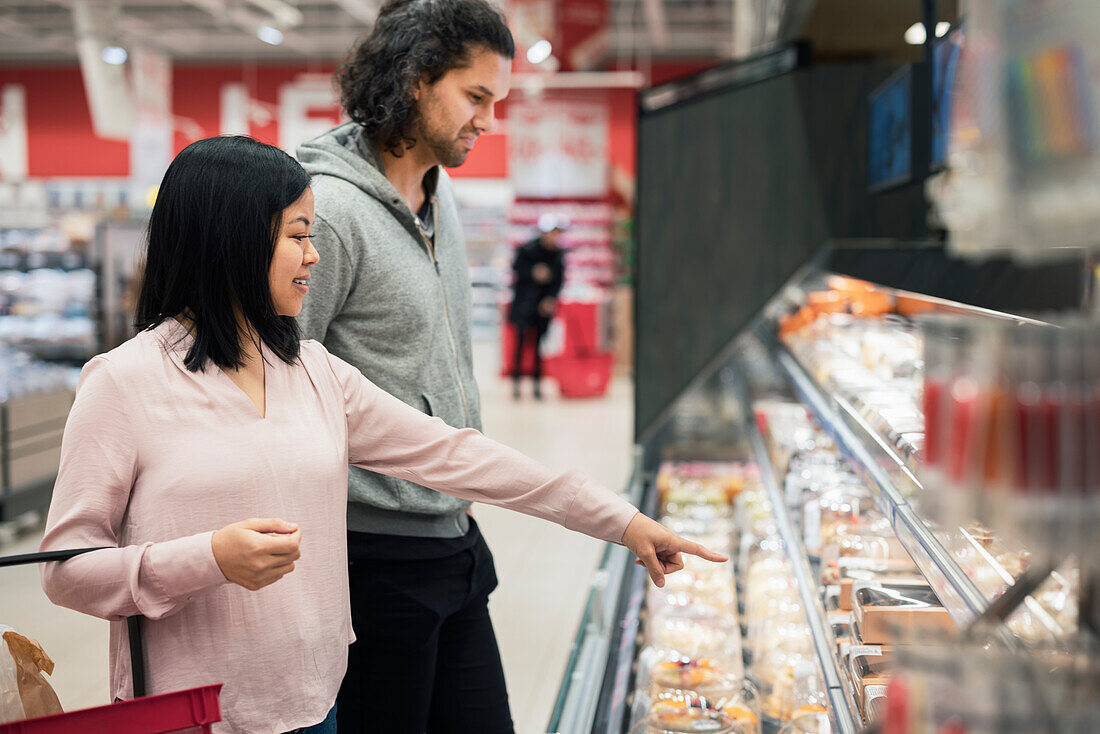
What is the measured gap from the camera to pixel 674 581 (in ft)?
9.80

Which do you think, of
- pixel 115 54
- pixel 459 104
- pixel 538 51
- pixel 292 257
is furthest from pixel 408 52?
pixel 115 54

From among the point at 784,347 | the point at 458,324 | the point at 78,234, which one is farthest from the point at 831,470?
the point at 78,234

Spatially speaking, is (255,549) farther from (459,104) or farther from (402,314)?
(459,104)

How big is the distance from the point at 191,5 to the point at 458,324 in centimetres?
1440

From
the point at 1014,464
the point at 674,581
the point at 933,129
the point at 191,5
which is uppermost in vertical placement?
the point at 191,5

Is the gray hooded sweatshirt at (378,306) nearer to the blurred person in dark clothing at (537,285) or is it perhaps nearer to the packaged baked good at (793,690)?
the packaged baked good at (793,690)

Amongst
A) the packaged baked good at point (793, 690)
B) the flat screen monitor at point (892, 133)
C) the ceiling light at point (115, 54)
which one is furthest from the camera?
the ceiling light at point (115, 54)

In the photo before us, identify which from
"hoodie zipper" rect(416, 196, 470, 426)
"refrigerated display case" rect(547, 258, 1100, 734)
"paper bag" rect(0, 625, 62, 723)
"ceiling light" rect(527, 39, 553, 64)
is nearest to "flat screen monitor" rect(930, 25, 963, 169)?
"refrigerated display case" rect(547, 258, 1100, 734)

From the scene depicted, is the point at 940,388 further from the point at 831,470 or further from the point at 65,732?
the point at 831,470

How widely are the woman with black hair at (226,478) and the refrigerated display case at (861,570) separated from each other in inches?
15.7

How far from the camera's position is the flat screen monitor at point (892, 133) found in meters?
2.76

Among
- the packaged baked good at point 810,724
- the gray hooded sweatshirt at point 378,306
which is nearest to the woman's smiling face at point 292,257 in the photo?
the gray hooded sweatshirt at point 378,306

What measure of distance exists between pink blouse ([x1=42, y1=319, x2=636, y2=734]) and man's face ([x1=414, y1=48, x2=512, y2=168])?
521 millimetres

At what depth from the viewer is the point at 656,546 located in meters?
1.45
